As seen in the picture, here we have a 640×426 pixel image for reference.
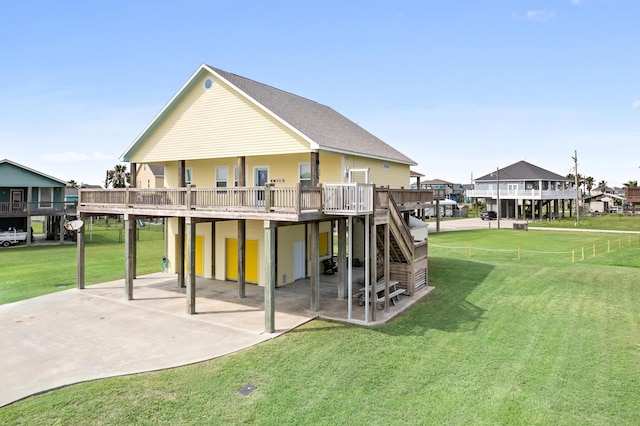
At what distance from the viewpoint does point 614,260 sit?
75.8 ft

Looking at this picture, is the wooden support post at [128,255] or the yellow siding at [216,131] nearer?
the yellow siding at [216,131]

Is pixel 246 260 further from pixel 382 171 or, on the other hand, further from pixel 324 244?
pixel 382 171

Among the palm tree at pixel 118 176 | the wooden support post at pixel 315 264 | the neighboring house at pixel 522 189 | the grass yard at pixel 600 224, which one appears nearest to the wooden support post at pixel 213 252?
the wooden support post at pixel 315 264

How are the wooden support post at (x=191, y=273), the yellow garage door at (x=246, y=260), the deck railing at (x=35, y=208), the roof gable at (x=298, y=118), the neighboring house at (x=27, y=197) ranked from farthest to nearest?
the neighboring house at (x=27, y=197)
the deck railing at (x=35, y=208)
the yellow garage door at (x=246, y=260)
the roof gable at (x=298, y=118)
the wooden support post at (x=191, y=273)

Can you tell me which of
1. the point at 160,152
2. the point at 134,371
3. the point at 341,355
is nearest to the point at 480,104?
the point at 160,152

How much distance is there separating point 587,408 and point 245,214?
9.89 metres

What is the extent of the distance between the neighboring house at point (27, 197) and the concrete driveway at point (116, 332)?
2200cm

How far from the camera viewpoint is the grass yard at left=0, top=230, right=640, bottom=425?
704 centimetres

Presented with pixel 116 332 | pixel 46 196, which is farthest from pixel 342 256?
pixel 46 196

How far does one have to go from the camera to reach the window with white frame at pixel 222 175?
60.8ft

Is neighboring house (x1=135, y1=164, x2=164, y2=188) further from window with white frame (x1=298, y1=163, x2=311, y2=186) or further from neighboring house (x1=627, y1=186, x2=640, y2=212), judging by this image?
neighboring house (x1=627, y1=186, x2=640, y2=212)

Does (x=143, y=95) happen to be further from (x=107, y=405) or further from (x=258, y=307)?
(x=107, y=405)

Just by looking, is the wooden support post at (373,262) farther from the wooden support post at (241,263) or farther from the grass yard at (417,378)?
the wooden support post at (241,263)

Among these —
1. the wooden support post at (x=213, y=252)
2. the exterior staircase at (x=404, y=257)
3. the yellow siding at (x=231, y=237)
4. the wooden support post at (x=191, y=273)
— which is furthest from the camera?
the wooden support post at (x=213, y=252)
